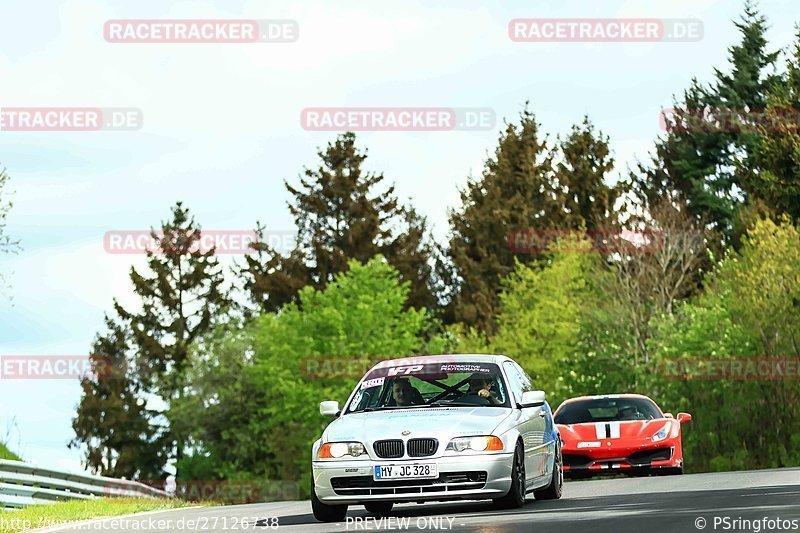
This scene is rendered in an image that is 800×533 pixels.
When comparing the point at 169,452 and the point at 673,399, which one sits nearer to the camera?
the point at 673,399

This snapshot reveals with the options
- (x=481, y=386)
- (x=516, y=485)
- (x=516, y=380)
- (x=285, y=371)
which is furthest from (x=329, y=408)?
(x=285, y=371)

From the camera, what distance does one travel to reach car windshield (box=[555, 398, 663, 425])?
81.1 ft

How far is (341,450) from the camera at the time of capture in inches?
563

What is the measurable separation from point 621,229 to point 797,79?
12608 mm

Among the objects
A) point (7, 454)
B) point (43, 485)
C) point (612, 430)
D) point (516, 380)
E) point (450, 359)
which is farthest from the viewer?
point (7, 454)

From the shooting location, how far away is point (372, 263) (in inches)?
2886

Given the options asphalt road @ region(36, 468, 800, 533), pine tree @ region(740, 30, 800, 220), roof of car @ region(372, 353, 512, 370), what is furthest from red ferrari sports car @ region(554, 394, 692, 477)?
pine tree @ region(740, 30, 800, 220)

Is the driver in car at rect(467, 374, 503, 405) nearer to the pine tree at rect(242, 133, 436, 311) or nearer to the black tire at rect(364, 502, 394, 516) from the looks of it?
the black tire at rect(364, 502, 394, 516)

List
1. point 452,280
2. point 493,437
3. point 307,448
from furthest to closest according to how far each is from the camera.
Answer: point 452,280 → point 307,448 → point 493,437

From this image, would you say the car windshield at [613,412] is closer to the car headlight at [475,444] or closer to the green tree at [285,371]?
the car headlight at [475,444]

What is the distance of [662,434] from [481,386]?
9091 mm

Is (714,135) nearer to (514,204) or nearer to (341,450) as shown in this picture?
(514,204)

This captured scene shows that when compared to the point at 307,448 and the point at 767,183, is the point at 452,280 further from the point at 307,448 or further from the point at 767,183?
the point at 767,183

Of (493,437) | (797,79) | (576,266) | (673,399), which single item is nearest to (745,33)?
(576,266)
